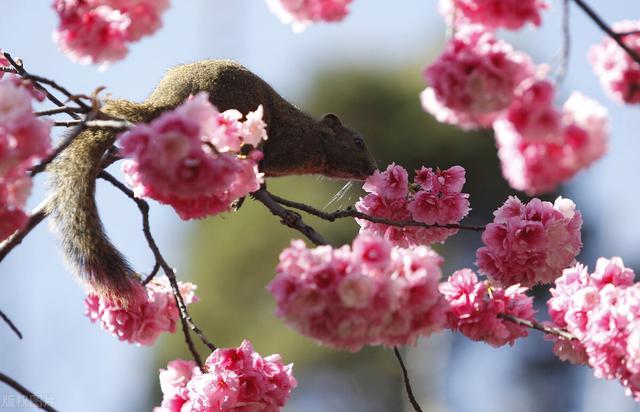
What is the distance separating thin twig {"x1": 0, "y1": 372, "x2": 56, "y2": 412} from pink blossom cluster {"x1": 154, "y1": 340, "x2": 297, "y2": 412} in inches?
16.5

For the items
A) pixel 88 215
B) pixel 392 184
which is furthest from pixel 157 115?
pixel 392 184

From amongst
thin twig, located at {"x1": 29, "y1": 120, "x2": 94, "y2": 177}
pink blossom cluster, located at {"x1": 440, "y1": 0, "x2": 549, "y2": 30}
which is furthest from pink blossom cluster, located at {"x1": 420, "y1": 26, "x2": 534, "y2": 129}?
thin twig, located at {"x1": 29, "y1": 120, "x2": 94, "y2": 177}

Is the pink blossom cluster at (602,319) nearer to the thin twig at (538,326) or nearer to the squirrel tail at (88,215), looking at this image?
the thin twig at (538,326)

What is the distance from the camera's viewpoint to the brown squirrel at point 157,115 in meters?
3.01

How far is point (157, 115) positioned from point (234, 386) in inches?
43.8

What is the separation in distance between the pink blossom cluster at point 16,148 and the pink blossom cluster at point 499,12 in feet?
3.01

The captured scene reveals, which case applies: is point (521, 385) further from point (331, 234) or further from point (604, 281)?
point (604, 281)

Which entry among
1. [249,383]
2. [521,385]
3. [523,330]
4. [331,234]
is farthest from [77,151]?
[521,385]

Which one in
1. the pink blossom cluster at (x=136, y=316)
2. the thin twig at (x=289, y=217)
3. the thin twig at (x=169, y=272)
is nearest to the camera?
the thin twig at (x=289, y=217)

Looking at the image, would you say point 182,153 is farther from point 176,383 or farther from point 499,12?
point 176,383

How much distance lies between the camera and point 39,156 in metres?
2.22

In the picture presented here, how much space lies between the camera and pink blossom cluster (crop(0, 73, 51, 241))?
7.07ft

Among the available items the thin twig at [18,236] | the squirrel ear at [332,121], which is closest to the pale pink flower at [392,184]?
the thin twig at [18,236]

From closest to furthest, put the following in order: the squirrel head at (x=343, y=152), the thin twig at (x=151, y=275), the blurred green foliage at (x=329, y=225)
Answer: the thin twig at (x=151, y=275) < the squirrel head at (x=343, y=152) < the blurred green foliage at (x=329, y=225)
